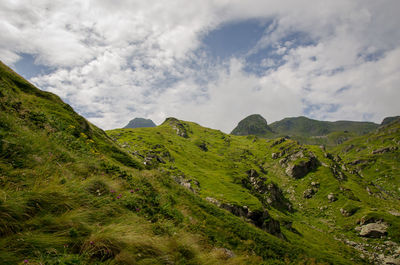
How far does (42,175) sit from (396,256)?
7333 centimetres

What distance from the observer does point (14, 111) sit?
14.8m

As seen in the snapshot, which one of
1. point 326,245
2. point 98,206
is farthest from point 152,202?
point 326,245

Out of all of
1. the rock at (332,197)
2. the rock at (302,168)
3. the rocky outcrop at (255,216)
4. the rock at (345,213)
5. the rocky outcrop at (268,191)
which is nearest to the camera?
the rocky outcrop at (255,216)

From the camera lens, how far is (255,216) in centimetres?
4094

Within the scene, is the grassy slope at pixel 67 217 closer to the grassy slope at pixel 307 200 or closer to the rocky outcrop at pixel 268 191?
the grassy slope at pixel 307 200

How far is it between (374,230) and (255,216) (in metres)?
44.9

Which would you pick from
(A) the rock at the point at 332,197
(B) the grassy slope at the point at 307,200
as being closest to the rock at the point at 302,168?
(B) the grassy slope at the point at 307,200

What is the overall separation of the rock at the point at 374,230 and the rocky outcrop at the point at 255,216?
37.3 m

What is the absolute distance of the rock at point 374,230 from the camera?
54428 millimetres

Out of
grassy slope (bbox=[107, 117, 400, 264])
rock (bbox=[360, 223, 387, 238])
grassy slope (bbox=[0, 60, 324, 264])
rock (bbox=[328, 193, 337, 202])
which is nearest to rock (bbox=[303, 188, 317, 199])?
grassy slope (bbox=[107, 117, 400, 264])

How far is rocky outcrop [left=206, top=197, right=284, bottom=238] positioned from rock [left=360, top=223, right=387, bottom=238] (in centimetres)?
3734

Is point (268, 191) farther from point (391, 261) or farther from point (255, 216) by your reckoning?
point (255, 216)

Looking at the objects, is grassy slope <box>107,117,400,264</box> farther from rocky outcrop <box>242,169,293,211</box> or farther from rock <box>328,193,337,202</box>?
rocky outcrop <box>242,169,293,211</box>

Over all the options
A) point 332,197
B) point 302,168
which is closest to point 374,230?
point 332,197
